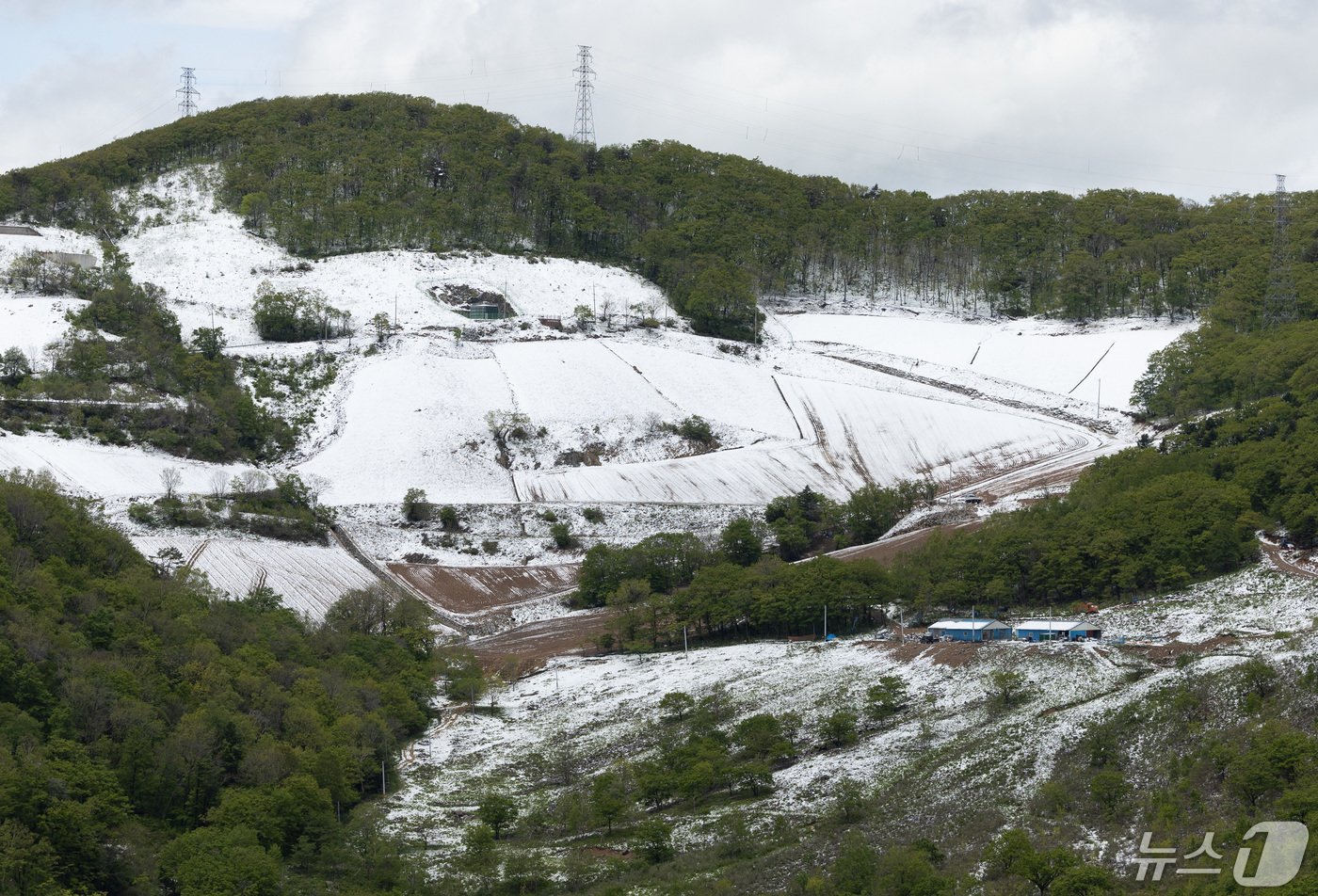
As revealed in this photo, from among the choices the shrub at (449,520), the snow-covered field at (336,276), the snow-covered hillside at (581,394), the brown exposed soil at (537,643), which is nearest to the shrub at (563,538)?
the snow-covered hillside at (581,394)

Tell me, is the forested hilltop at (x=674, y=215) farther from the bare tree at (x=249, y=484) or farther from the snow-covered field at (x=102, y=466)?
the bare tree at (x=249, y=484)

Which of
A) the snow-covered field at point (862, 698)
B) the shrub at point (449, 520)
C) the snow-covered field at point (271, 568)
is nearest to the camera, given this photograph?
the snow-covered field at point (862, 698)

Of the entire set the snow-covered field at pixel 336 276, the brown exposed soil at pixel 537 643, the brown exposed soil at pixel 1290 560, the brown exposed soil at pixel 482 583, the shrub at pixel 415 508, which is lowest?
the brown exposed soil at pixel 537 643

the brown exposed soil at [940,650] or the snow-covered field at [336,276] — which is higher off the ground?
the snow-covered field at [336,276]

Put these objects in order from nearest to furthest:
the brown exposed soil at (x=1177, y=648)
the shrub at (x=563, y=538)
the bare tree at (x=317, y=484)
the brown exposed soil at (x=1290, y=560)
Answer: the brown exposed soil at (x=1177, y=648), the brown exposed soil at (x=1290, y=560), the shrub at (x=563, y=538), the bare tree at (x=317, y=484)

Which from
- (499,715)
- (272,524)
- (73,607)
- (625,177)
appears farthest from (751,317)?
(73,607)

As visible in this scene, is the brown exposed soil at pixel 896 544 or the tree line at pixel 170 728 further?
the brown exposed soil at pixel 896 544

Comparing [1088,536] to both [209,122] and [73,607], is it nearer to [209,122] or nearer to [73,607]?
[73,607]

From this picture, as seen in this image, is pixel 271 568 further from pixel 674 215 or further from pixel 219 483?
pixel 674 215
